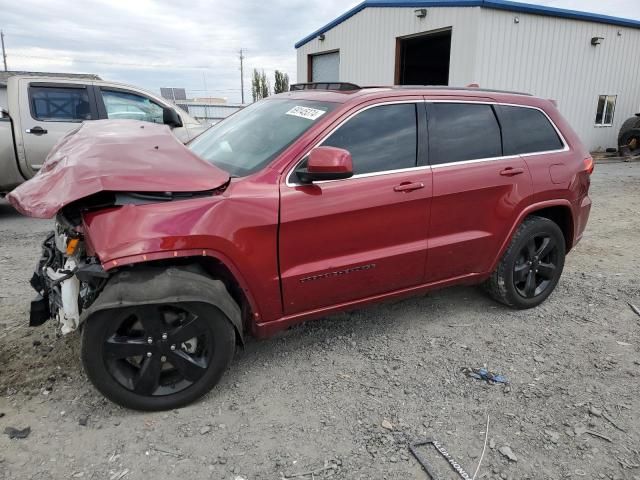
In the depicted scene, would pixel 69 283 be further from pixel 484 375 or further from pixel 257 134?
pixel 484 375

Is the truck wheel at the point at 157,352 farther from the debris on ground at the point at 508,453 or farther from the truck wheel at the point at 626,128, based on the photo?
the truck wheel at the point at 626,128

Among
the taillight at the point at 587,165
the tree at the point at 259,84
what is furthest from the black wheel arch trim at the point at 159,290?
the tree at the point at 259,84

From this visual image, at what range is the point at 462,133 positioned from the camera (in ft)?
11.6

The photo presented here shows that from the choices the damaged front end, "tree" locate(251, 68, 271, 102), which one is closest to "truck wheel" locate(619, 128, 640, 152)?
the damaged front end

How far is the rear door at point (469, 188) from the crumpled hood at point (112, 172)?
1.52 metres

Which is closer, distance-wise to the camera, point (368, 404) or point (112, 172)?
point (112, 172)

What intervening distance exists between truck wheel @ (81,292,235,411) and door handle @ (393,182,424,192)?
1.35 metres

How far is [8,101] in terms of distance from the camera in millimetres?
6664

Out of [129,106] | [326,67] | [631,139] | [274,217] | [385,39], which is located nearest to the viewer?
[274,217]

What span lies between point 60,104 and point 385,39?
10.4 metres

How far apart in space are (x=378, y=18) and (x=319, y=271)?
45.0ft

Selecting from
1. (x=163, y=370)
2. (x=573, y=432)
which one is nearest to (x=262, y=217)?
(x=163, y=370)

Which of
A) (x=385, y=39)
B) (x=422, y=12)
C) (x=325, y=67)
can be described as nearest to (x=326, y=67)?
(x=325, y=67)

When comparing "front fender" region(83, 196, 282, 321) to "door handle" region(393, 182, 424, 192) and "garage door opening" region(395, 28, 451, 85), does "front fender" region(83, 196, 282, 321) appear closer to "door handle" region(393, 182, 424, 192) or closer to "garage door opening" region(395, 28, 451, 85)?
"door handle" region(393, 182, 424, 192)
